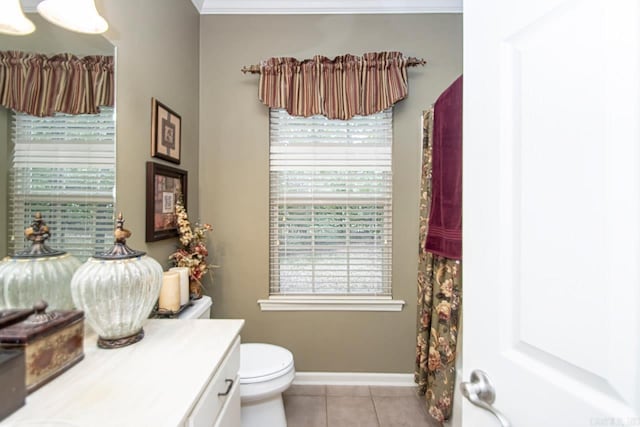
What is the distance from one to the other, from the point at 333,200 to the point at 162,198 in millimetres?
1082

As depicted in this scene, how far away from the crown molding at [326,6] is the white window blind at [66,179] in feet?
4.47

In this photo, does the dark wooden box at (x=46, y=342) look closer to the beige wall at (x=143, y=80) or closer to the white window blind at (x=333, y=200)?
the beige wall at (x=143, y=80)

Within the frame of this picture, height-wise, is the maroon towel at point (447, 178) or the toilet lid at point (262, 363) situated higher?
the maroon towel at point (447, 178)

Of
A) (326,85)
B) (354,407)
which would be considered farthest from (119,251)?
(354,407)

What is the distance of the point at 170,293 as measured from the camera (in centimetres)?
134

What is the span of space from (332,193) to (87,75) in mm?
1418

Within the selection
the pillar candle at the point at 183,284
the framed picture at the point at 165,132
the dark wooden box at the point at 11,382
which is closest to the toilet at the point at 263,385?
the pillar candle at the point at 183,284

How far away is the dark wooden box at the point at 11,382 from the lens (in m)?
0.58

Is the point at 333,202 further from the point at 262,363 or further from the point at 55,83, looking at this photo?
the point at 55,83

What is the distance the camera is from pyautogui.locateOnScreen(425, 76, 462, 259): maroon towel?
1.35 meters

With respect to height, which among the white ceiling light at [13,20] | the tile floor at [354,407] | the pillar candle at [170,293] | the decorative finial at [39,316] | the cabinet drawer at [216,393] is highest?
the white ceiling light at [13,20]

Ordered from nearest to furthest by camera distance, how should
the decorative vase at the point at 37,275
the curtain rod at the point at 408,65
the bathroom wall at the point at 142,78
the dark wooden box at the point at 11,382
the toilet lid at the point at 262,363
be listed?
the dark wooden box at the point at 11,382
the decorative vase at the point at 37,275
the bathroom wall at the point at 142,78
the toilet lid at the point at 262,363
the curtain rod at the point at 408,65
